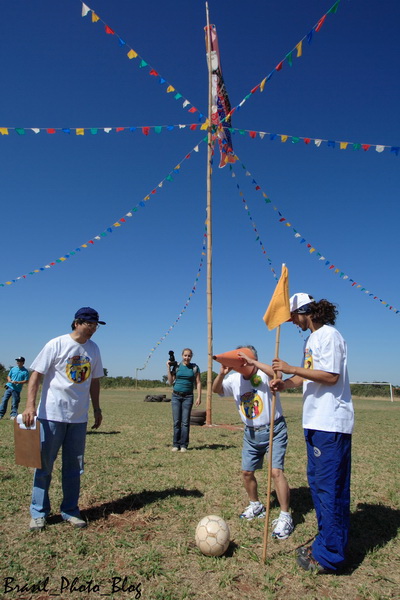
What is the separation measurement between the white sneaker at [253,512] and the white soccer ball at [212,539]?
0.86 meters

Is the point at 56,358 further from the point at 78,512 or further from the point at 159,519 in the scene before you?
the point at 159,519

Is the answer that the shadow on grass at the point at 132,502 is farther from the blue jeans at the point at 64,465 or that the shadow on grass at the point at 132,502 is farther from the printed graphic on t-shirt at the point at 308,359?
the printed graphic on t-shirt at the point at 308,359

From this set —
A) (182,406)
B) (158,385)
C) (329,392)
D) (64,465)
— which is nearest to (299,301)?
(329,392)

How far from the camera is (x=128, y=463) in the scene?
646 cm

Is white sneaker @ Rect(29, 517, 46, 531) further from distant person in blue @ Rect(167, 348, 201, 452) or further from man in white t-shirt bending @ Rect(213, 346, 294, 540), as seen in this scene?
distant person in blue @ Rect(167, 348, 201, 452)

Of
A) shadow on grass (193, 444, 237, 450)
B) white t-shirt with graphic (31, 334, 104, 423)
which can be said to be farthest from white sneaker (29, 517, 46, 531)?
shadow on grass (193, 444, 237, 450)

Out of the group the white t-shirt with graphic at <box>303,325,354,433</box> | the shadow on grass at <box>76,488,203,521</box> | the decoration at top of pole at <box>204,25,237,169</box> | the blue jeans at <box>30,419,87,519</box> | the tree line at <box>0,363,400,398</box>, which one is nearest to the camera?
the white t-shirt with graphic at <box>303,325,354,433</box>

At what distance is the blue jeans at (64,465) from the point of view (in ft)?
12.3

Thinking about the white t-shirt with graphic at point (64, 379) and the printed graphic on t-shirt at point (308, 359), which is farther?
the white t-shirt with graphic at point (64, 379)

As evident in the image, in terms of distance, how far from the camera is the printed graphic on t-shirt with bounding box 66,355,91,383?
3910 millimetres

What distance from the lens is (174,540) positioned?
11.5 ft

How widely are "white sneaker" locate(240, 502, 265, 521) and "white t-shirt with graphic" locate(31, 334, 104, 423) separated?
195 centimetres

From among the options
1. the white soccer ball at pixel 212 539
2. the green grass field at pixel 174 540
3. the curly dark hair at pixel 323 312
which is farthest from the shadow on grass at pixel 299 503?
the curly dark hair at pixel 323 312

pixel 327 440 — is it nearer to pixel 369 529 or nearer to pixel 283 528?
pixel 283 528
